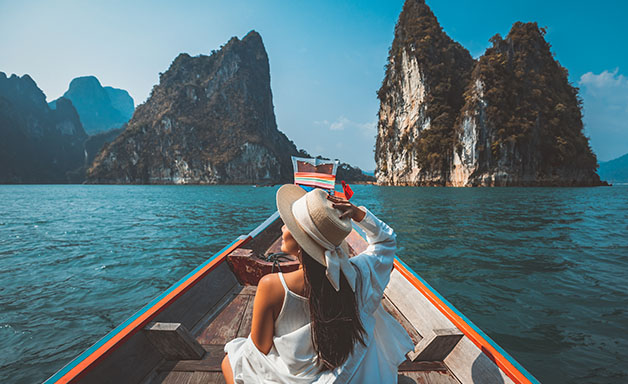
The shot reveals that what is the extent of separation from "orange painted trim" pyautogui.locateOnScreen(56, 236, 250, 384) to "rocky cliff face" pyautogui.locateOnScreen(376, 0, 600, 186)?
52012mm

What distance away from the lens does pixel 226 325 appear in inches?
117

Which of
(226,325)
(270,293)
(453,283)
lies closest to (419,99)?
(453,283)

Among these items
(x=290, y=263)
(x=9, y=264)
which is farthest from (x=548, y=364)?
(x=9, y=264)

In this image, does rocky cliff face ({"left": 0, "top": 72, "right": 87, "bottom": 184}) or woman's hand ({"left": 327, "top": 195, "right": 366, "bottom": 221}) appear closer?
woman's hand ({"left": 327, "top": 195, "right": 366, "bottom": 221})

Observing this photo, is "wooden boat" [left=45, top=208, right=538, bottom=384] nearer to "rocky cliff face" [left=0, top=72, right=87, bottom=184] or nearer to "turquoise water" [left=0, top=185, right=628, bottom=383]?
"turquoise water" [left=0, top=185, right=628, bottom=383]

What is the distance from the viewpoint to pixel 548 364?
10.5ft

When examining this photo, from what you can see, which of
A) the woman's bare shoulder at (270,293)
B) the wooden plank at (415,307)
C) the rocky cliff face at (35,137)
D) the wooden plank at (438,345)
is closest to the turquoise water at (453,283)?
the wooden plank at (415,307)

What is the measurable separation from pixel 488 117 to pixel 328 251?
5482 centimetres

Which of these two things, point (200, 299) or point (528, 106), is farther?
point (528, 106)

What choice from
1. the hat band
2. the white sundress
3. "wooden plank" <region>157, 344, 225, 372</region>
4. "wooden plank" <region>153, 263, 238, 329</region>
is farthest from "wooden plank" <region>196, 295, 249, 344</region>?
the hat band

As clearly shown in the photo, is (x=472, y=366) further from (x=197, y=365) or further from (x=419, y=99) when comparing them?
(x=419, y=99)

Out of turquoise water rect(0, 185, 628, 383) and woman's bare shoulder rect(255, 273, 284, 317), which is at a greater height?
woman's bare shoulder rect(255, 273, 284, 317)

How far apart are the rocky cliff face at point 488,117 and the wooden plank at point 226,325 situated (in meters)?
51.5

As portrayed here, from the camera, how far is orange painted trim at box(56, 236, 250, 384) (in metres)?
1.69
